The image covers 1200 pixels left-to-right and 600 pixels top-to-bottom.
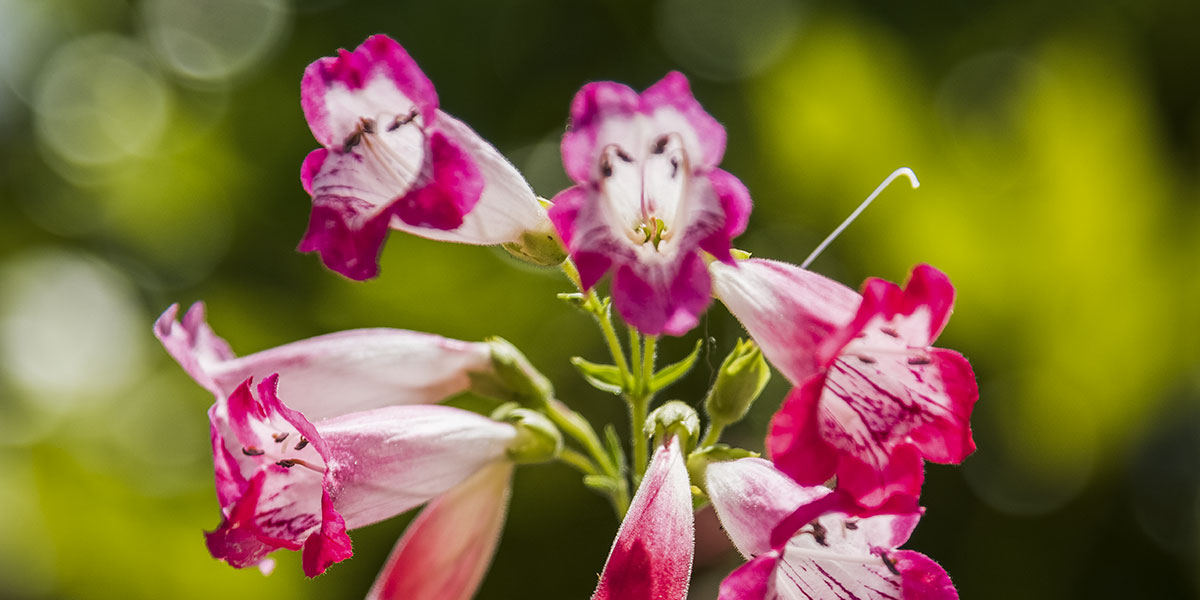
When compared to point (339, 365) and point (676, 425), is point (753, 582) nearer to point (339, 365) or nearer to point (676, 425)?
point (676, 425)

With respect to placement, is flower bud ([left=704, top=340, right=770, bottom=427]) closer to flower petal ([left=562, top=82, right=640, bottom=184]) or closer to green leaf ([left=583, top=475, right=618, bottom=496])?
green leaf ([left=583, top=475, right=618, bottom=496])

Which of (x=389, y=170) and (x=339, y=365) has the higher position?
(x=389, y=170)

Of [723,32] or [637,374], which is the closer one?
[637,374]

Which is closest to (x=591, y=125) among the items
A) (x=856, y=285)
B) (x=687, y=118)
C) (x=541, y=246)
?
(x=687, y=118)

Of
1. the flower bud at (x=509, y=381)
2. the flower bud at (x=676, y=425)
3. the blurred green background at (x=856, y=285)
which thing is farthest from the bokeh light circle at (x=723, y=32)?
the flower bud at (x=676, y=425)

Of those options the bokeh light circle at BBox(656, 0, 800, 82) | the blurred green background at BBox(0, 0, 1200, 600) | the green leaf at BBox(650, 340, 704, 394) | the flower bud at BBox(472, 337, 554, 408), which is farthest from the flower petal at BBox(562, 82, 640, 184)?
the bokeh light circle at BBox(656, 0, 800, 82)

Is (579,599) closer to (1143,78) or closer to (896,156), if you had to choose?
(896,156)

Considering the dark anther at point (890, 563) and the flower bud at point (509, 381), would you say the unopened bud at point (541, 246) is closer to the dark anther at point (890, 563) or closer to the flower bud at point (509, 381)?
the flower bud at point (509, 381)
